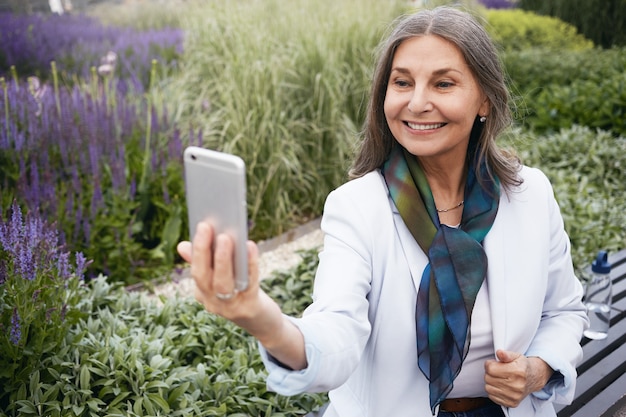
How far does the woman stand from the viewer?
5.31 ft

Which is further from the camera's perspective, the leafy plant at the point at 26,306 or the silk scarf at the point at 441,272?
the leafy plant at the point at 26,306

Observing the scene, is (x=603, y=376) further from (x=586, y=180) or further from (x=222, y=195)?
(x=586, y=180)

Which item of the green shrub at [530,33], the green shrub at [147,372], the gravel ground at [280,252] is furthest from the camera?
the green shrub at [530,33]

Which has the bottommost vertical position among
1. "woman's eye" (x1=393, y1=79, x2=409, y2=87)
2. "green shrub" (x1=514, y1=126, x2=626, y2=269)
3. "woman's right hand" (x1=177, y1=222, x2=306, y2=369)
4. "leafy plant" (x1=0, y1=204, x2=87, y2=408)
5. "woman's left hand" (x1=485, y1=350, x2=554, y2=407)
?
"green shrub" (x1=514, y1=126, x2=626, y2=269)

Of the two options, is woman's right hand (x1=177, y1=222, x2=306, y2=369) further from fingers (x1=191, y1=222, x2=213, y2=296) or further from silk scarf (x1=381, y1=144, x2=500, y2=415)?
silk scarf (x1=381, y1=144, x2=500, y2=415)

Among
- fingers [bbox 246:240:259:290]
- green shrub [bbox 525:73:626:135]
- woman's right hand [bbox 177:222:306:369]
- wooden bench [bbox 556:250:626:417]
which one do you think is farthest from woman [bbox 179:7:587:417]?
green shrub [bbox 525:73:626:135]

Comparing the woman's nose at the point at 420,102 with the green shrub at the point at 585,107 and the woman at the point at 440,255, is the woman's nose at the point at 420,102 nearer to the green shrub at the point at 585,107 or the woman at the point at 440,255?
the woman at the point at 440,255

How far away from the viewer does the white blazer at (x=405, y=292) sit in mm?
1512

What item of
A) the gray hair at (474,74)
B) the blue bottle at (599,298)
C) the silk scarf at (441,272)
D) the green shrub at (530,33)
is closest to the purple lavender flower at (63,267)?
the gray hair at (474,74)

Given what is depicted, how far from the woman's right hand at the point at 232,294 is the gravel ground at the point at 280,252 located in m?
2.81

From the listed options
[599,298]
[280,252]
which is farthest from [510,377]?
[280,252]

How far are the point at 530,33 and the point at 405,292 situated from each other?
381 inches

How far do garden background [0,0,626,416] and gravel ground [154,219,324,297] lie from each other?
0.12 m

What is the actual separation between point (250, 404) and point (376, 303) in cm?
92
